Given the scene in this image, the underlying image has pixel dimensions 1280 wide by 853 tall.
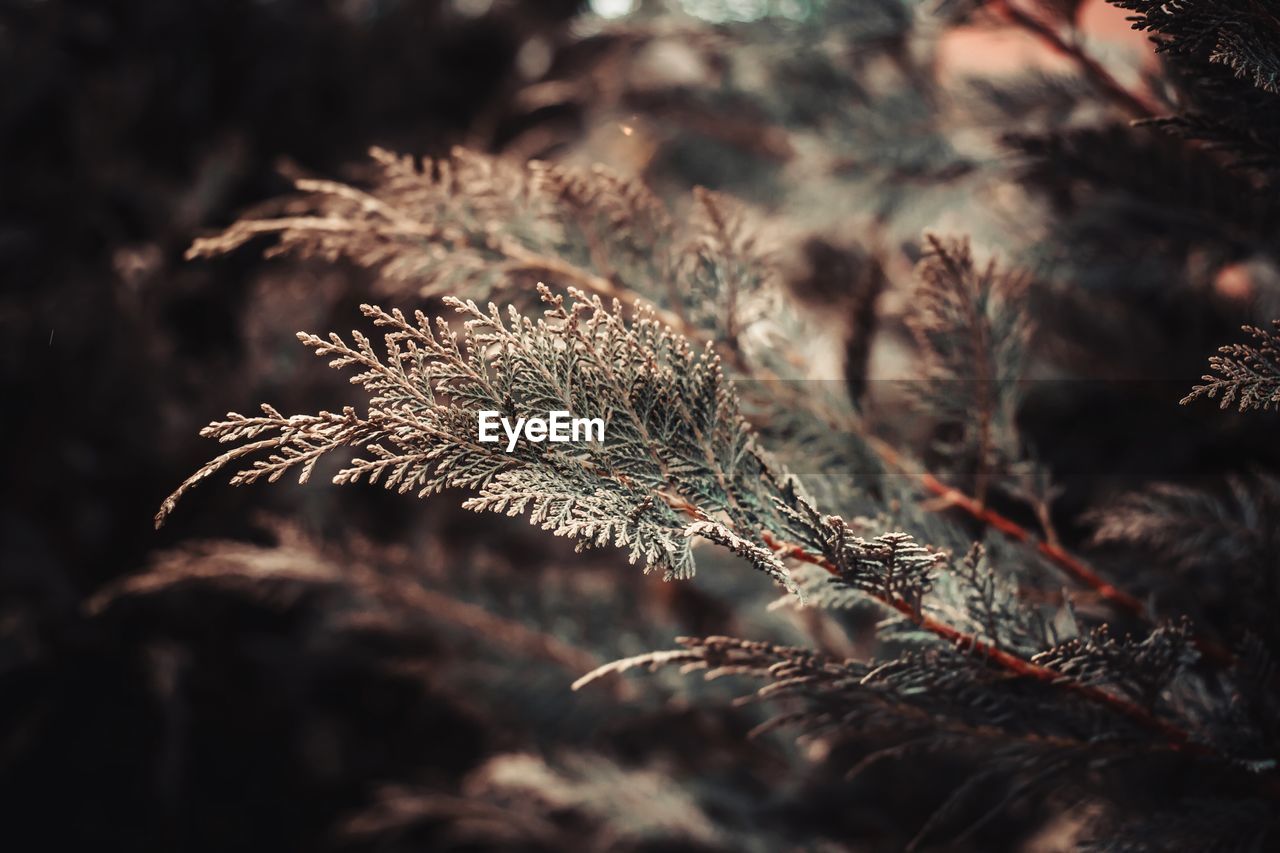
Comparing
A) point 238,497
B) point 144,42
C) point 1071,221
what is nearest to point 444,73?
point 144,42

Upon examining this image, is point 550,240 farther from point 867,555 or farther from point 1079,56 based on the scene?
point 1079,56

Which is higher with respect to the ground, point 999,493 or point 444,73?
point 444,73

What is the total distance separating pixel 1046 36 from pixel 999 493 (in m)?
0.41

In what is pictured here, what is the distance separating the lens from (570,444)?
0.40 metres

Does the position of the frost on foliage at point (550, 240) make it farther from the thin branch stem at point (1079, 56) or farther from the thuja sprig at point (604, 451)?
the thin branch stem at point (1079, 56)

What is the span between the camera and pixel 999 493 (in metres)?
0.70

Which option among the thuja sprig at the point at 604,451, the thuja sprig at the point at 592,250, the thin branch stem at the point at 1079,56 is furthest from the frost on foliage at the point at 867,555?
the thin branch stem at the point at 1079,56

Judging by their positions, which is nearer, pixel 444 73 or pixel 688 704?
pixel 688 704

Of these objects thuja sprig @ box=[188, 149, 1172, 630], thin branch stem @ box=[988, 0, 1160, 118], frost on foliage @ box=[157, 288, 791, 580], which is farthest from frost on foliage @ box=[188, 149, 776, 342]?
thin branch stem @ box=[988, 0, 1160, 118]

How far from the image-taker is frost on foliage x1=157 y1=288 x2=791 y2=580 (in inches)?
14.4

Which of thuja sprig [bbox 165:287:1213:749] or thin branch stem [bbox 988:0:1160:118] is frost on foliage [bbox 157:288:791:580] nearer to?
thuja sprig [bbox 165:287:1213:749]

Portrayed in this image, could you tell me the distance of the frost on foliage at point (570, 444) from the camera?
367 mm

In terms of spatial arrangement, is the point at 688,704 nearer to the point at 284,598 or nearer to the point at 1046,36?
the point at 284,598

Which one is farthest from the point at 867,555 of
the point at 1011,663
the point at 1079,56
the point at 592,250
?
the point at 1079,56
